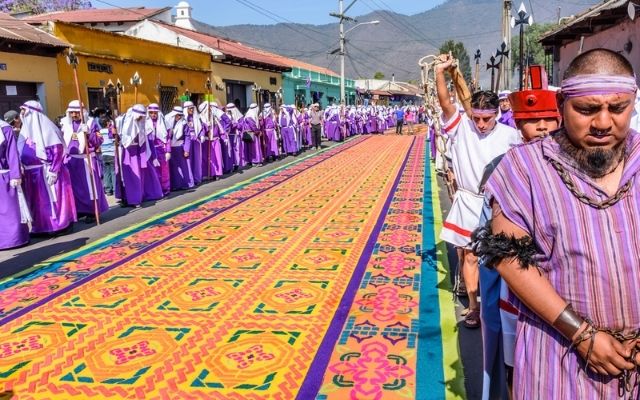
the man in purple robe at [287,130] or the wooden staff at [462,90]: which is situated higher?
the wooden staff at [462,90]

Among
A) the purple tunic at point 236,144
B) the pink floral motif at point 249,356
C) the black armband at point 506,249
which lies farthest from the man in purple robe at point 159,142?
the black armband at point 506,249

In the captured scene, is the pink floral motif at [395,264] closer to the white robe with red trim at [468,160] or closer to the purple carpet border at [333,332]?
the purple carpet border at [333,332]

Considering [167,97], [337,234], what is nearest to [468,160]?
[337,234]

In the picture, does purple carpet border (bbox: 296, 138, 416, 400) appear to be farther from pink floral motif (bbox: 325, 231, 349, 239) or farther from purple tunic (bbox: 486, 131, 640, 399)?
purple tunic (bbox: 486, 131, 640, 399)

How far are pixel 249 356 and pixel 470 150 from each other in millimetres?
2052

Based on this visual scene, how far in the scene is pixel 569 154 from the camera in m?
1.64

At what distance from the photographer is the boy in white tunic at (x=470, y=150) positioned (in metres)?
3.71

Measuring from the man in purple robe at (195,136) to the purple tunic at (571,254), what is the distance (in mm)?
10653

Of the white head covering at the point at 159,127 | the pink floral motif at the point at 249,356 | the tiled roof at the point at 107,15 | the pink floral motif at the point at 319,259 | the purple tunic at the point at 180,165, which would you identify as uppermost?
the tiled roof at the point at 107,15

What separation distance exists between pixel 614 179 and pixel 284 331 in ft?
9.44

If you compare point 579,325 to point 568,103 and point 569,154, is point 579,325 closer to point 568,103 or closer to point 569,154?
point 569,154

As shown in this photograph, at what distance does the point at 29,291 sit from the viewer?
5.17 metres

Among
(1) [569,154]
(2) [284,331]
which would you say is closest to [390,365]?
(2) [284,331]

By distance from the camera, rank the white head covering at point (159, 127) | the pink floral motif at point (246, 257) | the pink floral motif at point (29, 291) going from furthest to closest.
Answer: the white head covering at point (159, 127) < the pink floral motif at point (246, 257) < the pink floral motif at point (29, 291)
